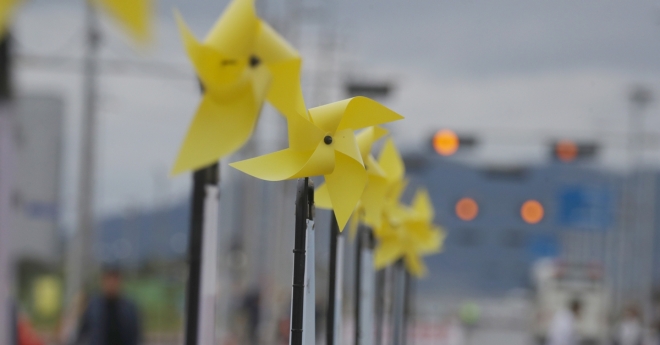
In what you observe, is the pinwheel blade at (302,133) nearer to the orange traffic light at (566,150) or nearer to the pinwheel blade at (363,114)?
the pinwheel blade at (363,114)

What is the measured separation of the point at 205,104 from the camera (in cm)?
512

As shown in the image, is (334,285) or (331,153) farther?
(334,285)

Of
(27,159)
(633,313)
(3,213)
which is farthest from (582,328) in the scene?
(3,213)

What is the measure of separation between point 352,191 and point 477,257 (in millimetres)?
127258

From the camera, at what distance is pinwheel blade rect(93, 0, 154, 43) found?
2363 millimetres

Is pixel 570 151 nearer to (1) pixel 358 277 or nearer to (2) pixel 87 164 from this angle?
(2) pixel 87 164

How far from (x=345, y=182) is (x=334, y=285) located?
3.50 feet

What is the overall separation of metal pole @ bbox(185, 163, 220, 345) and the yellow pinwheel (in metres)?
2.58

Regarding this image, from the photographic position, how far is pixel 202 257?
5324 mm

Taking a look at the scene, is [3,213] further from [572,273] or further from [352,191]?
[572,273]

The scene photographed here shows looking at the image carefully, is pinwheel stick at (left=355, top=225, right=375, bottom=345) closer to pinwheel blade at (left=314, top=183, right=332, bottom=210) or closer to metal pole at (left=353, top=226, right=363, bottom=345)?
metal pole at (left=353, top=226, right=363, bottom=345)

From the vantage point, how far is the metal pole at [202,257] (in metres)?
5.25

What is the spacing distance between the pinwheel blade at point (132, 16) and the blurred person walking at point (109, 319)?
290 inches

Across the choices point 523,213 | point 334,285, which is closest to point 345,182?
point 334,285
